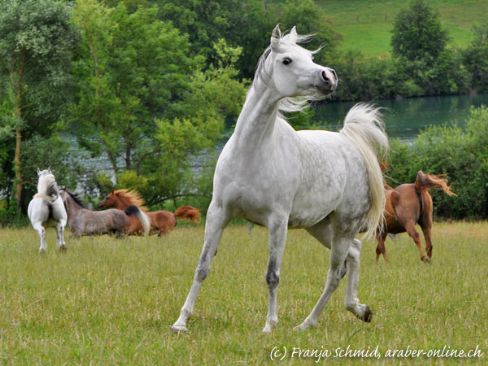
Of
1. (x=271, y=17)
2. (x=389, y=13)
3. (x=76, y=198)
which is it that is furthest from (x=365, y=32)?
(x=76, y=198)

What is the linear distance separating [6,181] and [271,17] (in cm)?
4861

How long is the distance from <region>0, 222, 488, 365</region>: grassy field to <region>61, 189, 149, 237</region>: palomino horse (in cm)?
311

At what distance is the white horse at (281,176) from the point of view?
23.7 feet

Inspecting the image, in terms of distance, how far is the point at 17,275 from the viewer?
38.5 ft

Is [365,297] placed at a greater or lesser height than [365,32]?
greater

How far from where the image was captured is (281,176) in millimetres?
7344

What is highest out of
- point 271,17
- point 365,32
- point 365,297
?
point 365,297

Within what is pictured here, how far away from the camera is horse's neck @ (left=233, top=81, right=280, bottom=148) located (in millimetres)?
7375

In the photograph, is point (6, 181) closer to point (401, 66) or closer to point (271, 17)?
point (271, 17)

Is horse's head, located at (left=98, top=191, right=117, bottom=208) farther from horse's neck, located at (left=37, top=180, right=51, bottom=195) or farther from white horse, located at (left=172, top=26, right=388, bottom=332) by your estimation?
white horse, located at (left=172, top=26, right=388, bottom=332)

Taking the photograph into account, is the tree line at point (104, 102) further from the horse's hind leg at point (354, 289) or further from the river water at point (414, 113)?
the horse's hind leg at point (354, 289)

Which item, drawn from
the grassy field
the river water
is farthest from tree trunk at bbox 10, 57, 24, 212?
the grassy field

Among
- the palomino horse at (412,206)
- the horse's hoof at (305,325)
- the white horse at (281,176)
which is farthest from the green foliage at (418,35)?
the horse's hoof at (305,325)

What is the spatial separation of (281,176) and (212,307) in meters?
2.12
